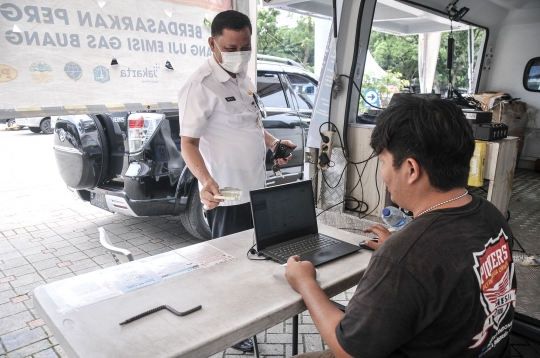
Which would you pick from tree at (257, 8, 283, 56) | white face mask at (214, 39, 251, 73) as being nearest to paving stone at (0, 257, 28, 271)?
white face mask at (214, 39, 251, 73)

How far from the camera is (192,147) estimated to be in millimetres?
2098

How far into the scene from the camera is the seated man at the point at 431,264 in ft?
3.05

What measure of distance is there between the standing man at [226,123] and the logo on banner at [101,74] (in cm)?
80

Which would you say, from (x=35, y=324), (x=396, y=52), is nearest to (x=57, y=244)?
(x=35, y=324)

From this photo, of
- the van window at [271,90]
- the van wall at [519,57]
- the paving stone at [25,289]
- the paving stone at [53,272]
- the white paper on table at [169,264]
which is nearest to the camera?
the white paper on table at [169,264]

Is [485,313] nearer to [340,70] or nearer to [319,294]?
[319,294]

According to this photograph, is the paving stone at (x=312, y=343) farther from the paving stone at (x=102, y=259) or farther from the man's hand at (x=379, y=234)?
the paving stone at (x=102, y=259)

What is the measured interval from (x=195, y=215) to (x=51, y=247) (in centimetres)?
158

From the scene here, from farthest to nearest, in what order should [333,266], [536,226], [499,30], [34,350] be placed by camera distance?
1. [499,30]
2. [536,226]
3. [34,350]
4. [333,266]

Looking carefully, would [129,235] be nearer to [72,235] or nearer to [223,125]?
[72,235]

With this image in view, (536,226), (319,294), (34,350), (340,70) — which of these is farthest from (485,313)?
(536,226)

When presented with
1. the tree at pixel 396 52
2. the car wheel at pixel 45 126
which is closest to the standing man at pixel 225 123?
the car wheel at pixel 45 126

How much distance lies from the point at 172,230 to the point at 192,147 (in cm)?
267

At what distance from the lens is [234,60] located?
7.25 ft
